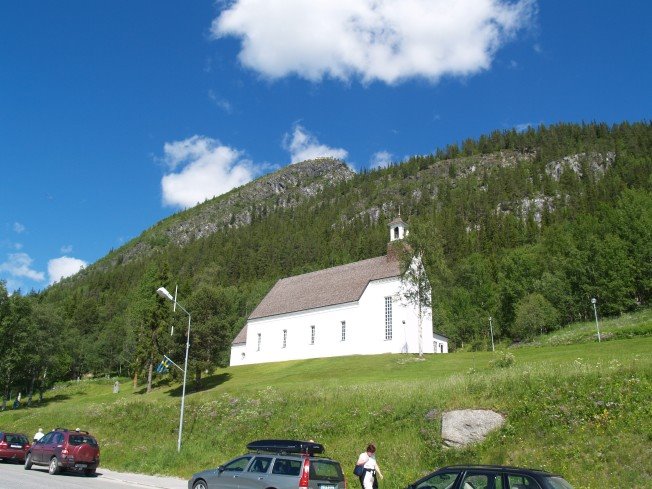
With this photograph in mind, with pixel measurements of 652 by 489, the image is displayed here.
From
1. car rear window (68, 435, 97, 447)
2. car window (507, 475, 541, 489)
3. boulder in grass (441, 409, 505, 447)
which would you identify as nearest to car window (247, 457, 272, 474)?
car window (507, 475, 541, 489)

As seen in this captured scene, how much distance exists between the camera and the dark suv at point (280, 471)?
12.5 metres

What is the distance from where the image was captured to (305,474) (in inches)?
488

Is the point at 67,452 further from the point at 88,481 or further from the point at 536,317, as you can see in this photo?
the point at 536,317

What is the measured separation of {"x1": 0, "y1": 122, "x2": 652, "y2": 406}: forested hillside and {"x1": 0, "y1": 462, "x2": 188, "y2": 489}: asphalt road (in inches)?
890

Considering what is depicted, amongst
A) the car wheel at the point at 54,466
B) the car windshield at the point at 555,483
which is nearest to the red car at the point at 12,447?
the car wheel at the point at 54,466

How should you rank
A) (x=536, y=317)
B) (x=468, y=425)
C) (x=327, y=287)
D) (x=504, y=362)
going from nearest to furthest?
(x=468, y=425) → (x=504, y=362) → (x=327, y=287) → (x=536, y=317)

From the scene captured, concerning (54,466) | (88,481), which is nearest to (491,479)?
(88,481)

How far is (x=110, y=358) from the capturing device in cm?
10700

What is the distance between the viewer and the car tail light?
40.3ft

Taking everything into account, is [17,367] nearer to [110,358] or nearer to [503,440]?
[110,358]

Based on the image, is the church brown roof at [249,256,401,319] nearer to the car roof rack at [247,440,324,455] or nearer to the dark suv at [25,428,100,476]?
the dark suv at [25,428,100,476]

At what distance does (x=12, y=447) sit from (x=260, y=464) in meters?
19.2

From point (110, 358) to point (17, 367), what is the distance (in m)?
46.8

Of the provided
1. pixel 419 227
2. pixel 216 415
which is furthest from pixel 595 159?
pixel 216 415
